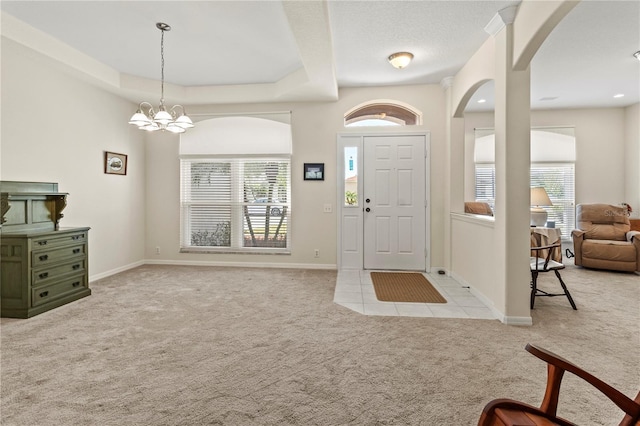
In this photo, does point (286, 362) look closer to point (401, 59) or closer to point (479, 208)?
point (401, 59)

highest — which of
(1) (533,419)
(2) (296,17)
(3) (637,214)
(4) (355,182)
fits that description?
(2) (296,17)

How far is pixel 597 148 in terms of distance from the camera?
6012mm

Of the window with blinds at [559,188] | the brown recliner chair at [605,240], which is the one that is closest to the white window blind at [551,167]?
the window with blinds at [559,188]

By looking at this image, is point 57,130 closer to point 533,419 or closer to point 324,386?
point 324,386

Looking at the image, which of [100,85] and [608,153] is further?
[608,153]

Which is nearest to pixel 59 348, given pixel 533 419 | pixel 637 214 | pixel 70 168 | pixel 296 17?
pixel 70 168

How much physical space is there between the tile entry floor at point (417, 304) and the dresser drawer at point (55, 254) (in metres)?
3.15

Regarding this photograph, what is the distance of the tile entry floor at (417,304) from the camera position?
10.6ft

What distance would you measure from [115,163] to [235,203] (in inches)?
75.7

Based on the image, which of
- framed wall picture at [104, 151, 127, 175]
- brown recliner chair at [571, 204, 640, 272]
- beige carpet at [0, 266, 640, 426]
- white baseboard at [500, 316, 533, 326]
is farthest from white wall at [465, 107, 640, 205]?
framed wall picture at [104, 151, 127, 175]

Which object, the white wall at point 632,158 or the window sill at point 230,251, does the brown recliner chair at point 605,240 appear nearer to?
the white wall at point 632,158

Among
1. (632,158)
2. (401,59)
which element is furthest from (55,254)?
(632,158)

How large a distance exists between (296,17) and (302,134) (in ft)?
8.24

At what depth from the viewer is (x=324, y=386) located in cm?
200
